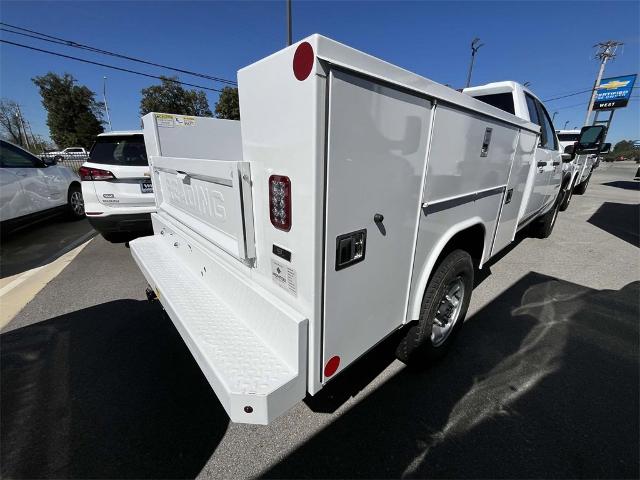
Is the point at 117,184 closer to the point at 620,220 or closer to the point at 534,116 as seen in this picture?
the point at 534,116

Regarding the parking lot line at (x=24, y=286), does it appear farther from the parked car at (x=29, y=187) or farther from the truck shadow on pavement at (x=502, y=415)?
the truck shadow on pavement at (x=502, y=415)

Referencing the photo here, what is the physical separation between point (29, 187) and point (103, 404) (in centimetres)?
515

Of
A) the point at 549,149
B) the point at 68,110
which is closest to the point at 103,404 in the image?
the point at 549,149

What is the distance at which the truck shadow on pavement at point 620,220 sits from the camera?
20.5 ft

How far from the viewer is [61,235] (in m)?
5.78

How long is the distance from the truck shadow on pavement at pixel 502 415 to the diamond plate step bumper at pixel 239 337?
28.9 inches

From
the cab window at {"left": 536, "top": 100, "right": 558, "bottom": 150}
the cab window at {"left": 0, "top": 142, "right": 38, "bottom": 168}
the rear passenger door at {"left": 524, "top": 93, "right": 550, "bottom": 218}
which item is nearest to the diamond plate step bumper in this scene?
the rear passenger door at {"left": 524, "top": 93, "right": 550, "bottom": 218}

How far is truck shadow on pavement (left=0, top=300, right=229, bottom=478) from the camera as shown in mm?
1644

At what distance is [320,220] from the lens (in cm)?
112

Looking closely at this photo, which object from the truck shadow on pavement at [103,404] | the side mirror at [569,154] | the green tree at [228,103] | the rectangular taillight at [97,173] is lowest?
the truck shadow on pavement at [103,404]

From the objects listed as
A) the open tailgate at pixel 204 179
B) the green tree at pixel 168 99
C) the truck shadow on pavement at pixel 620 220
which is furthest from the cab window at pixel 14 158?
the green tree at pixel 168 99

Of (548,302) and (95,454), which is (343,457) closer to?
(95,454)

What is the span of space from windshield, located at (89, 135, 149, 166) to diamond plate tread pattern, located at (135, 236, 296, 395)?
261 centimetres

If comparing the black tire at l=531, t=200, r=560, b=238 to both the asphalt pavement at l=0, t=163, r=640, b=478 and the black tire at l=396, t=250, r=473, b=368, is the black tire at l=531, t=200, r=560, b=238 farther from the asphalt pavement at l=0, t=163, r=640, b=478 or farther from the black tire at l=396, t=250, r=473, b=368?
the black tire at l=396, t=250, r=473, b=368
